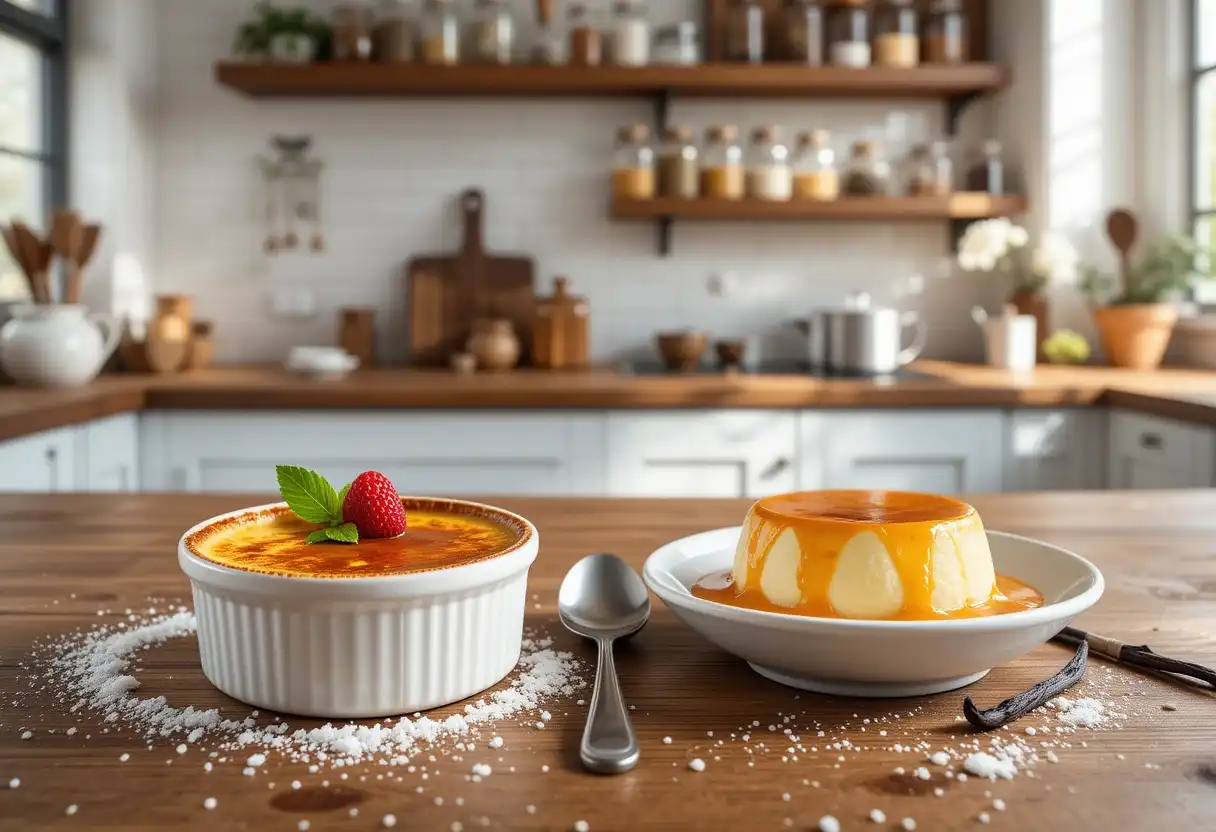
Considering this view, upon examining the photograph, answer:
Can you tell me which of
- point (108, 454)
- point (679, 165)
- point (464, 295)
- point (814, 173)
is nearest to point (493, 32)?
point (679, 165)

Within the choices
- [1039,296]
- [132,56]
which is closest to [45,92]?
[132,56]

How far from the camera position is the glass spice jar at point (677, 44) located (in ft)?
10.8

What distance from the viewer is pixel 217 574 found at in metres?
0.60

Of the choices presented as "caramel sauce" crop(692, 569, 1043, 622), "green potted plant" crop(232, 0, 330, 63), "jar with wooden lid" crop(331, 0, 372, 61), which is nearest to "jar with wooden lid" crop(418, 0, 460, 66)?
"jar with wooden lid" crop(331, 0, 372, 61)

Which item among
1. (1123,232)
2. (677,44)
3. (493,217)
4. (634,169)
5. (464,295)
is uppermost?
(677,44)

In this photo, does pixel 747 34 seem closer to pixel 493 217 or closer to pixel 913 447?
pixel 493 217

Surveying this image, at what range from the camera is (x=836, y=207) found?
3.26 m

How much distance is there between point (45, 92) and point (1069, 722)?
11.0 feet

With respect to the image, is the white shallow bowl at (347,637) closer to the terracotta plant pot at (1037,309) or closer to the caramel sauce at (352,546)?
the caramel sauce at (352,546)

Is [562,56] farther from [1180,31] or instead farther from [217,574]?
[217,574]

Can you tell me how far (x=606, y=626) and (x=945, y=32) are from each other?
3.12 m

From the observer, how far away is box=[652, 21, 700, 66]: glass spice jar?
3.29m

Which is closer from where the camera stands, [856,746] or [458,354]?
[856,746]

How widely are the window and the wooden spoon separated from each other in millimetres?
2975
